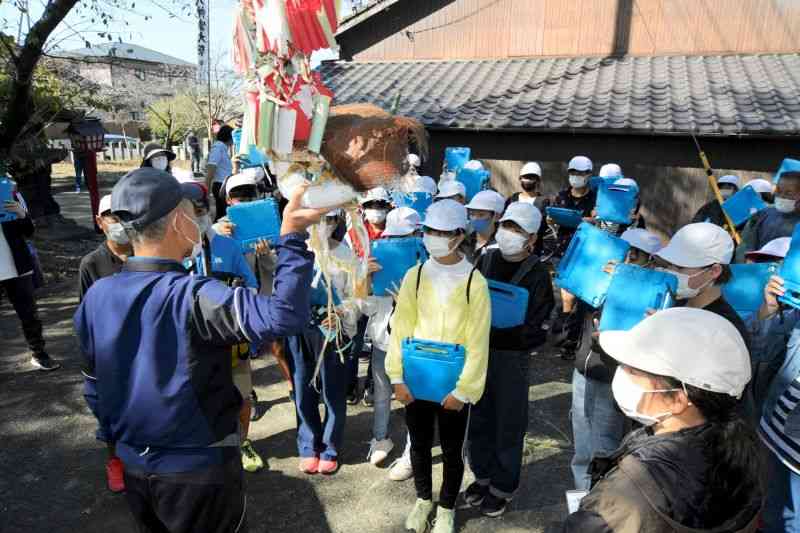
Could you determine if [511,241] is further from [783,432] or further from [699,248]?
[783,432]

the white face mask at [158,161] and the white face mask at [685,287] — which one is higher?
the white face mask at [158,161]

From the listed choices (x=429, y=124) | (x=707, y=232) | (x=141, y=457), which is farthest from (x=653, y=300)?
(x=429, y=124)

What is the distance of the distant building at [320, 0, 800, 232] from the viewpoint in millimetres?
8594

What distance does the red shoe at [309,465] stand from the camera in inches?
156

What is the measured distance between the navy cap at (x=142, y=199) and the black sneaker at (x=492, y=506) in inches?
111

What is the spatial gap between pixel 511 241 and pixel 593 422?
1.26 m

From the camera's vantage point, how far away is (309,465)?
Answer: 397 centimetres

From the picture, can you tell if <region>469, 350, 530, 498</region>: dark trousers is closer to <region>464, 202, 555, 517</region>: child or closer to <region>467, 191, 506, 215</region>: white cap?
<region>464, 202, 555, 517</region>: child

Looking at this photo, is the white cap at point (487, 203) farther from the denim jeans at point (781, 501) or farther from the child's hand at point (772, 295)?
the denim jeans at point (781, 501)

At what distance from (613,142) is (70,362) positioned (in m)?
8.52

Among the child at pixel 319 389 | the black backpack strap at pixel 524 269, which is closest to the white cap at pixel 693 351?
the black backpack strap at pixel 524 269

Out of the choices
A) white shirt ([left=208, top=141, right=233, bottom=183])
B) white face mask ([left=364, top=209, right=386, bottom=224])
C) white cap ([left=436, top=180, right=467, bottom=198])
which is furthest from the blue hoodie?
white shirt ([left=208, top=141, right=233, bottom=183])

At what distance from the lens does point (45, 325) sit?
6723mm

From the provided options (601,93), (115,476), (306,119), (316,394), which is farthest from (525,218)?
(601,93)
